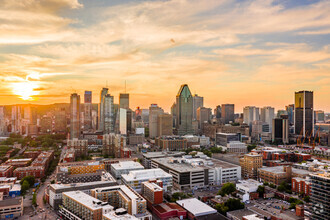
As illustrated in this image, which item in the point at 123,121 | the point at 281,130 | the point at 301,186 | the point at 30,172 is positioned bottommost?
the point at 30,172

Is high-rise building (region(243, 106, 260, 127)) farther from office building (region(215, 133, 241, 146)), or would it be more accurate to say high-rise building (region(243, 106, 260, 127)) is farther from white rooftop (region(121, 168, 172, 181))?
white rooftop (region(121, 168, 172, 181))

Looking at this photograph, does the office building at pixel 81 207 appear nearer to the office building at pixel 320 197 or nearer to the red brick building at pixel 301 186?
the office building at pixel 320 197

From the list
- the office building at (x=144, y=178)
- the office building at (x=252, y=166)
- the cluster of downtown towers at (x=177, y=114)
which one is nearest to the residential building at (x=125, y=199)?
the office building at (x=144, y=178)

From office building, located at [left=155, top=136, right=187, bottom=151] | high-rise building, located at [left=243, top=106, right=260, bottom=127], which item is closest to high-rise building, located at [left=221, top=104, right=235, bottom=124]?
high-rise building, located at [left=243, top=106, right=260, bottom=127]

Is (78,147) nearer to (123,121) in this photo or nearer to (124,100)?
(123,121)

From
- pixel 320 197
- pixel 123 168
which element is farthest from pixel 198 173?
pixel 320 197
